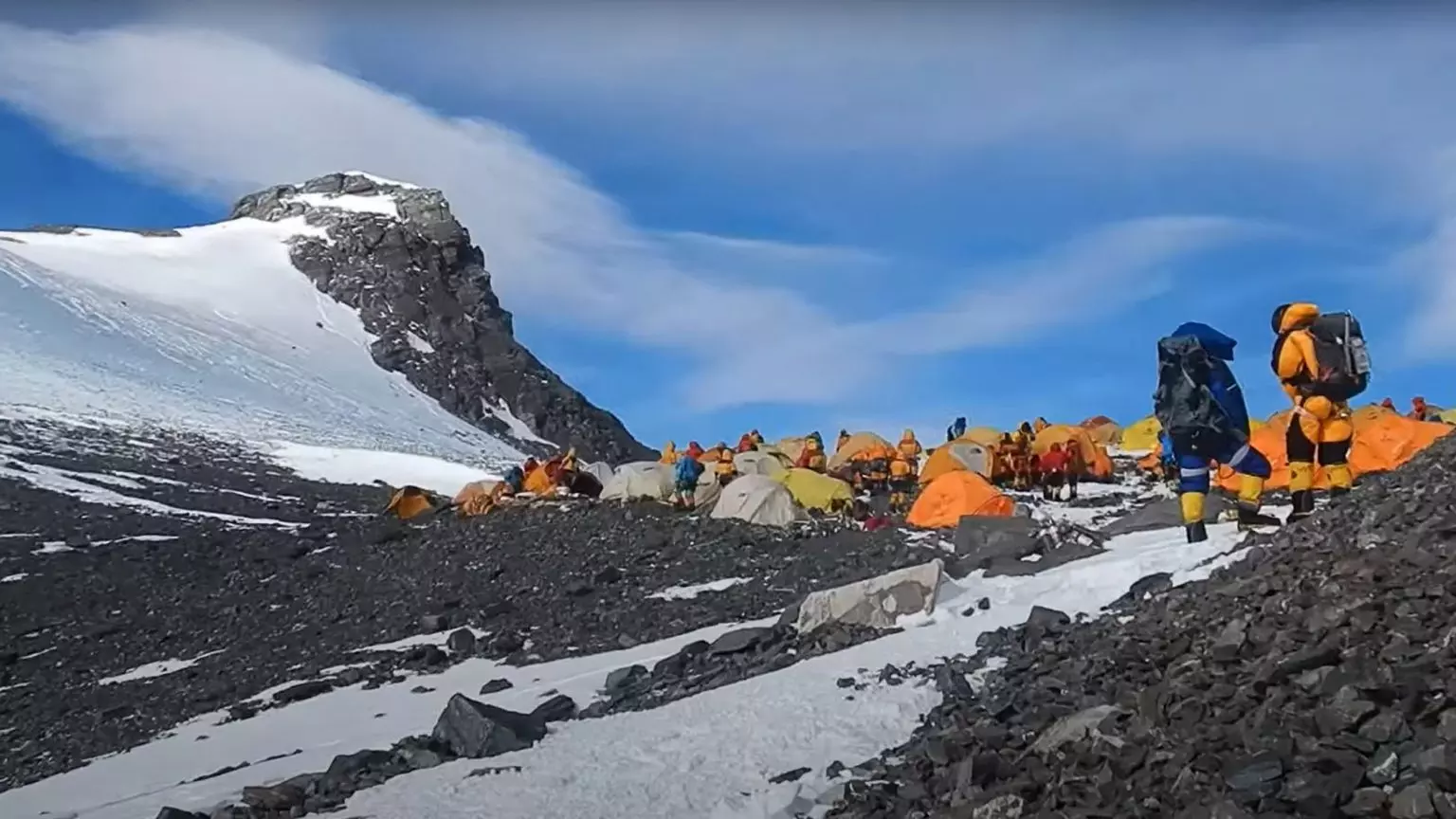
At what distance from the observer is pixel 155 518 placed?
3003cm

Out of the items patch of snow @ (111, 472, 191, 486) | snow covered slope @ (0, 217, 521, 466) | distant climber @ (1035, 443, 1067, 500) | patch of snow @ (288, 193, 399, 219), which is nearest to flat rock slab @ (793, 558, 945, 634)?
distant climber @ (1035, 443, 1067, 500)

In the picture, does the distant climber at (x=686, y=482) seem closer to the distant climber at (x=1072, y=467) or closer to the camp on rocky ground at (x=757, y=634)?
the camp on rocky ground at (x=757, y=634)

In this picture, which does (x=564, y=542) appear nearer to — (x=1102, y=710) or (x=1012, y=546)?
(x=1012, y=546)

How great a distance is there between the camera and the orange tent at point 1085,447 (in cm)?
2820

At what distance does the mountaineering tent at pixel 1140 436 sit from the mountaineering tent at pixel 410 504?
20568 mm

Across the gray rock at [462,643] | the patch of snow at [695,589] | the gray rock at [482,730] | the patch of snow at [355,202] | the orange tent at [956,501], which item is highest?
the patch of snow at [355,202]

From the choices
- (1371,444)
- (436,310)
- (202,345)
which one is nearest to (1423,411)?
(1371,444)

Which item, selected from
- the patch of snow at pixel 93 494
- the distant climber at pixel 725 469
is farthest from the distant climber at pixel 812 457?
the patch of snow at pixel 93 494

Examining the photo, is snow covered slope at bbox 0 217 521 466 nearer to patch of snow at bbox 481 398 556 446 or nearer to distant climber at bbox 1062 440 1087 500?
patch of snow at bbox 481 398 556 446

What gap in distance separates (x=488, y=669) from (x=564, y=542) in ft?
29.6

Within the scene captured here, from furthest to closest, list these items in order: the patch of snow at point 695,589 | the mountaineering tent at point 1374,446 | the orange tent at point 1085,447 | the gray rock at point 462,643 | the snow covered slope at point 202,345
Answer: the snow covered slope at point 202,345
the orange tent at point 1085,447
the mountaineering tent at point 1374,446
the patch of snow at point 695,589
the gray rock at point 462,643

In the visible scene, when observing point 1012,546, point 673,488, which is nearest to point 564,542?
point 673,488

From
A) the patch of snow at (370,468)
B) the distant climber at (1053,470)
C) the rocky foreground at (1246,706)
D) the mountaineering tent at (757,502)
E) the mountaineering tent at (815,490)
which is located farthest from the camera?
the patch of snow at (370,468)

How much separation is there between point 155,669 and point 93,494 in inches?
738
